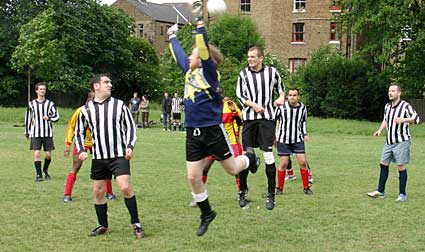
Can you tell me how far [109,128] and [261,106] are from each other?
265 cm

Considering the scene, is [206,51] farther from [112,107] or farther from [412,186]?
[412,186]

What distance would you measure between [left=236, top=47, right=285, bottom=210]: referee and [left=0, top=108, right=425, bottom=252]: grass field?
0.85 m

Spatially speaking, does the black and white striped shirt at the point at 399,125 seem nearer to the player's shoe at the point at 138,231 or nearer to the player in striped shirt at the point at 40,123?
the player's shoe at the point at 138,231

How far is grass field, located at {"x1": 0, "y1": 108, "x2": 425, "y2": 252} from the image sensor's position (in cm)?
795

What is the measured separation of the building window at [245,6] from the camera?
63250 mm

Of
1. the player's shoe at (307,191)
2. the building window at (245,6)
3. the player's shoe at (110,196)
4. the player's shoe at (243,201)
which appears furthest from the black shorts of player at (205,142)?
the building window at (245,6)

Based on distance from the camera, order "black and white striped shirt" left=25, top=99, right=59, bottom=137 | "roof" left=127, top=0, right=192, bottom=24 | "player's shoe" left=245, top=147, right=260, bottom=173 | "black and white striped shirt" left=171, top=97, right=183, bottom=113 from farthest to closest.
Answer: "roof" left=127, top=0, right=192, bottom=24
"black and white striped shirt" left=171, top=97, right=183, bottom=113
"black and white striped shirt" left=25, top=99, right=59, bottom=137
"player's shoe" left=245, top=147, right=260, bottom=173

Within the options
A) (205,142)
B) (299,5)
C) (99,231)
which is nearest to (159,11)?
(299,5)

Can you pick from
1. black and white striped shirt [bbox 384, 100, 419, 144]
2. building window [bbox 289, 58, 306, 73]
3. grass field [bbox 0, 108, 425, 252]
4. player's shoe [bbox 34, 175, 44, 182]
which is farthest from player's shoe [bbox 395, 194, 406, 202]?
building window [bbox 289, 58, 306, 73]

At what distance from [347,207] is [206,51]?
183 inches

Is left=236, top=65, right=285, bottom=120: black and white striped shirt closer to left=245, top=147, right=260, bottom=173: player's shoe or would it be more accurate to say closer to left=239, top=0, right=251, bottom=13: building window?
left=245, top=147, right=260, bottom=173: player's shoe

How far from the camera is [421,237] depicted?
8.29 m

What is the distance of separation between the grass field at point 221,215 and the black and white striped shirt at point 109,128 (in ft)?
3.86

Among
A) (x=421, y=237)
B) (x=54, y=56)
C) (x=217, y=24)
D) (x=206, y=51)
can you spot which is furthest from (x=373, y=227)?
(x=217, y=24)
